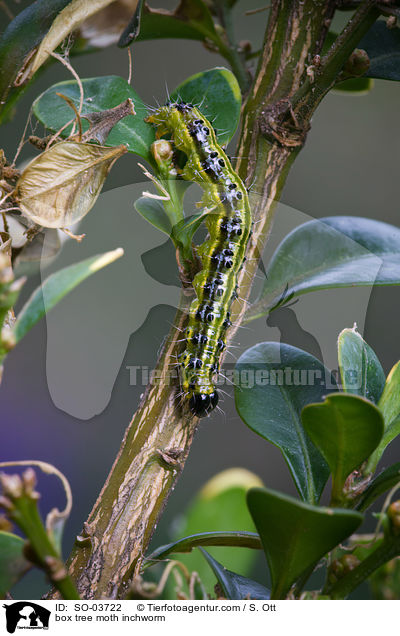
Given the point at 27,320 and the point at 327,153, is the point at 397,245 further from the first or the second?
the point at 327,153

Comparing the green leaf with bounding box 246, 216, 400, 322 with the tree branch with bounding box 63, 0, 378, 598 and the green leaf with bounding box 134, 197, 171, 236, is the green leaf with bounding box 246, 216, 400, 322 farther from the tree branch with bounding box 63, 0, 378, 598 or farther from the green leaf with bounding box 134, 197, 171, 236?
the green leaf with bounding box 134, 197, 171, 236

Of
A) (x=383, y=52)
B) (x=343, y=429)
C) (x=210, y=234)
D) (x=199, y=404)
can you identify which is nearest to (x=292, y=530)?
(x=343, y=429)

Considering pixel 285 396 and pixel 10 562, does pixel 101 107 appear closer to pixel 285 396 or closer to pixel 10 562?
pixel 285 396

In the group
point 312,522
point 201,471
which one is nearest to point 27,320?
point 312,522

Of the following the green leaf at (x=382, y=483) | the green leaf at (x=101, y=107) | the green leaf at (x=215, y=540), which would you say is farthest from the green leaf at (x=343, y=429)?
the green leaf at (x=101, y=107)

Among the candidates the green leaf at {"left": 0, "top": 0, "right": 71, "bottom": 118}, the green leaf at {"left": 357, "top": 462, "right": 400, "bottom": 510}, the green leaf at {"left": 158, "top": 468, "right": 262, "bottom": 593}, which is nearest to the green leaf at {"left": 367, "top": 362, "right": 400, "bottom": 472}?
the green leaf at {"left": 357, "top": 462, "right": 400, "bottom": 510}
